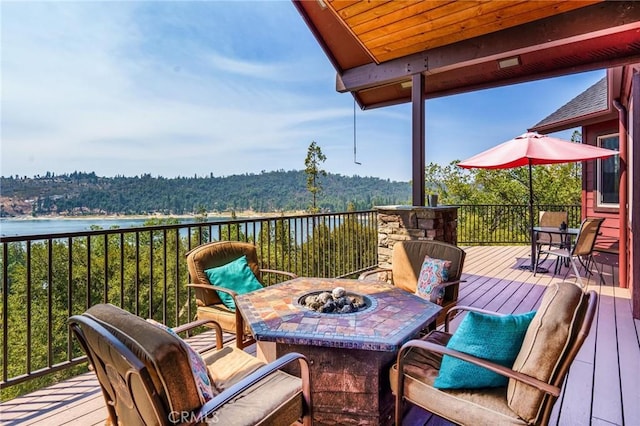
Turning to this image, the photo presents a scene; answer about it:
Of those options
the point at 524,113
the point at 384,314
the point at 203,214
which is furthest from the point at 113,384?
the point at 524,113

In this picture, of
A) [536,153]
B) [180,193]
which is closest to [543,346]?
[536,153]

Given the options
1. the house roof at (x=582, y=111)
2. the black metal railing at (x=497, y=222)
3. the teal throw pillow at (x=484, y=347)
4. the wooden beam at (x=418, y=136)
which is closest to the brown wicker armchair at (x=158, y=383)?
the teal throw pillow at (x=484, y=347)

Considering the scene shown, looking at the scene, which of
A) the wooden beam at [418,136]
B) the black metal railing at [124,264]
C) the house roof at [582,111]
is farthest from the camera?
the house roof at [582,111]

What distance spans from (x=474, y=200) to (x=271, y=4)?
41.7ft

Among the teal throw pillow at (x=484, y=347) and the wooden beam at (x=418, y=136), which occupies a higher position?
the wooden beam at (x=418, y=136)

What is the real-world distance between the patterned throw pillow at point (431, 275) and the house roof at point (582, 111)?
5.49 metres

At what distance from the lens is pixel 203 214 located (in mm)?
12039

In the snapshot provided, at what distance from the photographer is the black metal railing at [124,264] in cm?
238

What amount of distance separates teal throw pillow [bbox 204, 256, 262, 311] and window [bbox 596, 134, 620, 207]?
7485mm

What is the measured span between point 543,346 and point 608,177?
A: 7.56 metres

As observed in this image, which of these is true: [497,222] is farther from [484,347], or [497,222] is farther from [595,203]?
[484,347]

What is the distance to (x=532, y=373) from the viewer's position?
1.35 m

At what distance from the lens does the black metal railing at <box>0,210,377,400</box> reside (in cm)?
238

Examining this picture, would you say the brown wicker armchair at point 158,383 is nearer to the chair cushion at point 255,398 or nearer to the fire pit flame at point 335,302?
the chair cushion at point 255,398
